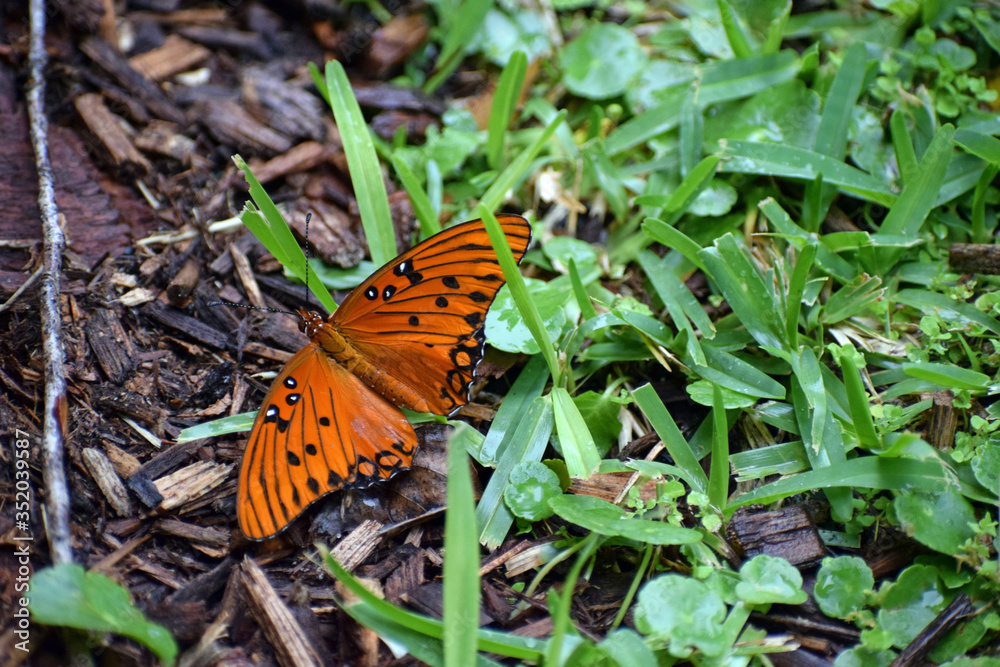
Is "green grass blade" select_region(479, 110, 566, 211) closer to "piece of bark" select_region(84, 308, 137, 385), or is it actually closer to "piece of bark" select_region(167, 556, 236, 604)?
"piece of bark" select_region(84, 308, 137, 385)

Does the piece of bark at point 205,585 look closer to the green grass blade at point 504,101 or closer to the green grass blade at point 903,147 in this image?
the green grass blade at point 504,101

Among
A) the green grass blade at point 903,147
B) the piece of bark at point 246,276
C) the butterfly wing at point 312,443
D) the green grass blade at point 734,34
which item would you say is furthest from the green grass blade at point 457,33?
the green grass blade at point 903,147

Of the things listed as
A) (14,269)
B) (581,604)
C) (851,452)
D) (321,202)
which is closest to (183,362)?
(14,269)

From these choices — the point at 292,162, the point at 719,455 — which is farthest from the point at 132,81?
the point at 719,455

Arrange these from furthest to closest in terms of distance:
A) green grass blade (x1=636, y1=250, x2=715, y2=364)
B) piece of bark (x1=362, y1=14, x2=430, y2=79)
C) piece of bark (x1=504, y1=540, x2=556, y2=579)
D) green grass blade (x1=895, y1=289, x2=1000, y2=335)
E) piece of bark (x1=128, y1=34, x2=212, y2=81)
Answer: piece of bark (x1=362, y1=14, x2=430, y2=79) < piece of bark (x1=128, y1=34, x2=212, y2=81) < green grass blade (x1=636, y1=250, x2=715, y2=364) < green grass blade (x1=895, y1=289, x2=1000, y2=335) < piece of bark (x1=504, y1=540, x2=556, y2=579)

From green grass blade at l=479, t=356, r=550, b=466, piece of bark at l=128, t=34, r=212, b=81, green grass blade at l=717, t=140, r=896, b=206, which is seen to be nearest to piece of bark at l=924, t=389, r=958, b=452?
green grass blade at l=717, t=140, r=896, b=206

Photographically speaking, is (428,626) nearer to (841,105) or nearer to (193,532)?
(193,532)

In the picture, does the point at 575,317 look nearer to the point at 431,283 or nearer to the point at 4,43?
the point at 431,283

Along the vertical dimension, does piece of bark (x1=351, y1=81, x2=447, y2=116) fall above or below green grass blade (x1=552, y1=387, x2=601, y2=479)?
above
